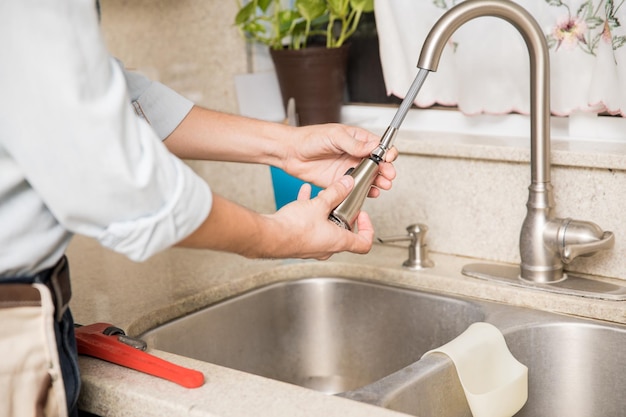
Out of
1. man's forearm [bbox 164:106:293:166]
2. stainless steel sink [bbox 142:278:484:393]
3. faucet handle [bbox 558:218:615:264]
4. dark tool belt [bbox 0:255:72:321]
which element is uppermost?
man's forearm [bbox 164:106:293:166]

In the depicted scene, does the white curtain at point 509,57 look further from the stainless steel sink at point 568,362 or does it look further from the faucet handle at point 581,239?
the stainless steel sink at point 568,362

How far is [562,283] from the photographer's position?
129cm

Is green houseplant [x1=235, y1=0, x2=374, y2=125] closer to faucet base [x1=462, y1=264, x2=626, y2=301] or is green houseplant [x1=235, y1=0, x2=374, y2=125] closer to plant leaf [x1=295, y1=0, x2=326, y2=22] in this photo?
plant leaf [x1=295, y1=0, x2=326, y2=22]

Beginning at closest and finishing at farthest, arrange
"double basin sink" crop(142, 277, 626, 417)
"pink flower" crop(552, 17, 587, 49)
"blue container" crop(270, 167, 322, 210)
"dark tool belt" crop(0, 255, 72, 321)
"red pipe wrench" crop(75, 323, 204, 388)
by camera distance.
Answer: "dark tool belt" crop(0, 255, 72, 321) → "red pipe wrench" crop(75, 323, 204, 388) → "double basin sink" crop(142, 277, 626, 417) → "pink flower" crop(552, 17, 587, 49) → "blue container" crop(270, 167, 322, 210)

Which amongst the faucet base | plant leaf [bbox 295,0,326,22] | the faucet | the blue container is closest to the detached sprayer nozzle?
the faucet

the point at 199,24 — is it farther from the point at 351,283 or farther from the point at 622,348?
the point at 622,348

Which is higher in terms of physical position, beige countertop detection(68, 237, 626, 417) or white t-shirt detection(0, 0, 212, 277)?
white t-shirt detection(0, 0, 212, 277)

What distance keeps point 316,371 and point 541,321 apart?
0.42 meters

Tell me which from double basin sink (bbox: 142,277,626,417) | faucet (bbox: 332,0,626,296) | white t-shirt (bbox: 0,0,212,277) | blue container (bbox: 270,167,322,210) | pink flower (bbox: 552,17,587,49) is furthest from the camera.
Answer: blue container (bbox: 270,167,322,210)

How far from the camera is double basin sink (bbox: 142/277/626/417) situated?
3.53 ft

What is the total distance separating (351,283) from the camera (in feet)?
4.74

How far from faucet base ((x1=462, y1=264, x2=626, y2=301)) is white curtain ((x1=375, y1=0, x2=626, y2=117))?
26cm

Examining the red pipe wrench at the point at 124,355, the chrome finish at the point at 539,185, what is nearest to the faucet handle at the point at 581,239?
the chrome finish at the point at 539,185

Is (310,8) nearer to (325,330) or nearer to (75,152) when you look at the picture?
(325,330)
